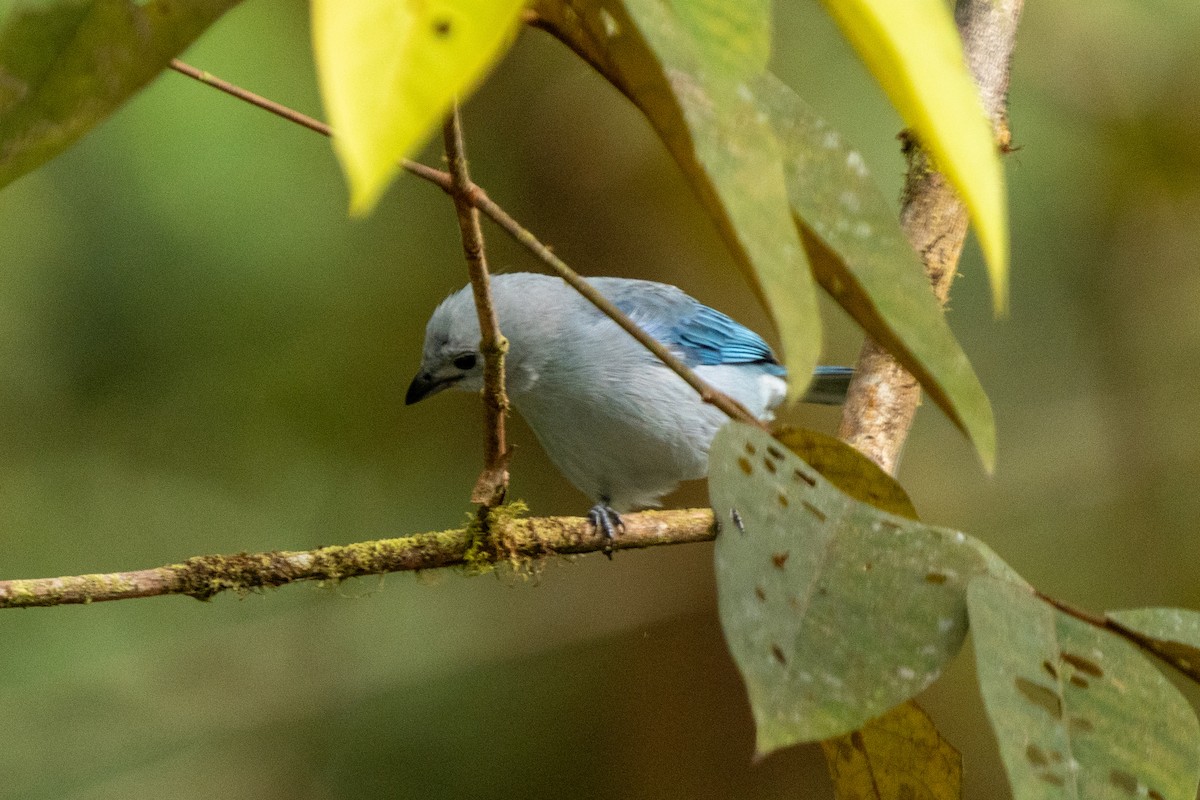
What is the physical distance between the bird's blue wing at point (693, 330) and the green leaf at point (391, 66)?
319cm

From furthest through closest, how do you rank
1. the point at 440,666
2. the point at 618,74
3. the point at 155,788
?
1. the point at 440,666
2. the point at 155,788
3. the point at 618,74

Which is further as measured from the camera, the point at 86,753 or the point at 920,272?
the point at 86,753

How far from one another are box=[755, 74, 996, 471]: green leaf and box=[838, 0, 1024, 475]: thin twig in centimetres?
125

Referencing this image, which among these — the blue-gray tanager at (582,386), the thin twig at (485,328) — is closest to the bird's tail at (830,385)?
the blue-gray tanager at (582,386)

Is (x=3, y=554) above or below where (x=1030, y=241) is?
below

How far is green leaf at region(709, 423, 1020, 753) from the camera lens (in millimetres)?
921

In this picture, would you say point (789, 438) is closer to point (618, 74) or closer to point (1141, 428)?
point (618, 74)

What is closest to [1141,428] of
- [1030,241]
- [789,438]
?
[1030,241]

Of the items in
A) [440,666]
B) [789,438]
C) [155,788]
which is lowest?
[155,788]

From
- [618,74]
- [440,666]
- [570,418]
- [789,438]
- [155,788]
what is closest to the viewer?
[618,74]

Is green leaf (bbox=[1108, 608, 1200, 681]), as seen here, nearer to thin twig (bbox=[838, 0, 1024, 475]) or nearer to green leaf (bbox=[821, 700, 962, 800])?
green leaf (bbox=[821, 700, 962, 800])

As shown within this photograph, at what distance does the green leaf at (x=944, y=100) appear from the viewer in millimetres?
622

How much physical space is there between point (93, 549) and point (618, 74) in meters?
3.56

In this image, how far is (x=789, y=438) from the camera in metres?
1.57
